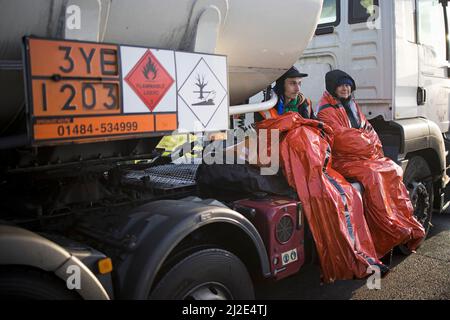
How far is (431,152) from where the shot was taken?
4.60 metres

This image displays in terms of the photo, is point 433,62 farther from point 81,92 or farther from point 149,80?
point 81,92

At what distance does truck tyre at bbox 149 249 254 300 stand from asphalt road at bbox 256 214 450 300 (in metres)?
1.20

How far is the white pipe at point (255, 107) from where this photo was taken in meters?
2.86

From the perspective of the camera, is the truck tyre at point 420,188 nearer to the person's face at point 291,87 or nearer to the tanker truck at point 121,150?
the person's face at point 291,87

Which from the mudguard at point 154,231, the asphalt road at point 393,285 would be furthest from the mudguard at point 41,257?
the asphalt road at point 393,285

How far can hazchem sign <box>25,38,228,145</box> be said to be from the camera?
166 cm

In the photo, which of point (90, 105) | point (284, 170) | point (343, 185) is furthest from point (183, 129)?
point (343, 185)

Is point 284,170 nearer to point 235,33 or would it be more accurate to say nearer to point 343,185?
point 343,185

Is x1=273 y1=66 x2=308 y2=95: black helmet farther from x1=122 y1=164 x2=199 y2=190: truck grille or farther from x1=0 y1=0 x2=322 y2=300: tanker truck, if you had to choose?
x1=122 y1=164 x2=199 y2=190: truck grille

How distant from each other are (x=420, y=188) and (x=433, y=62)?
1466mm

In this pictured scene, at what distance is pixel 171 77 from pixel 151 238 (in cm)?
79

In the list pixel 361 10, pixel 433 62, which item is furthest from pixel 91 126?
pixel 433 62

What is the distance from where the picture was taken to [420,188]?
4.32 metres

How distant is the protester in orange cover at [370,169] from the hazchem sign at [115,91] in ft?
5.13
